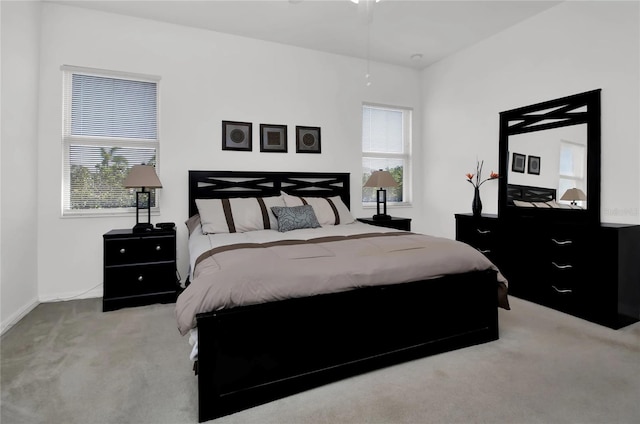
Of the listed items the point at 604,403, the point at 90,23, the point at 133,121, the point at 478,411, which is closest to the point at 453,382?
the point at 478,411

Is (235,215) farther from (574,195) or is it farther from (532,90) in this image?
(532,90)

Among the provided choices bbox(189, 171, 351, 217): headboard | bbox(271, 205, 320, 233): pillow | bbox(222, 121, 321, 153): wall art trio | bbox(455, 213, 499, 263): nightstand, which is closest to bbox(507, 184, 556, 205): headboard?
bbox(455, 213, 499, 263): nightstand

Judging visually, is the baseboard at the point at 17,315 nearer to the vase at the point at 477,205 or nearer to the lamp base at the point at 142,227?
the lamp base at the point at 142,227

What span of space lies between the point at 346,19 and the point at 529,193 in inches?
106

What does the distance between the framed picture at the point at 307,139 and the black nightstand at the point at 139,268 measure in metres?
1.92

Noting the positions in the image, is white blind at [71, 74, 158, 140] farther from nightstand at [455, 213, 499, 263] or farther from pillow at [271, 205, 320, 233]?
nightstand at [455, 213, 499, 263]

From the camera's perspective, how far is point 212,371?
1.62 metres

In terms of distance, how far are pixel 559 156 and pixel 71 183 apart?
4.88m

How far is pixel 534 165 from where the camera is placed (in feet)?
11.6

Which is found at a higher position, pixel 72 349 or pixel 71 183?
pixel 71 183

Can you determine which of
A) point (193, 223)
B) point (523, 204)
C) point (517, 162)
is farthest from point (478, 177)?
point (193, 223)

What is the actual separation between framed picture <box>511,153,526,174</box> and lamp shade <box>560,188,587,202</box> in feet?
1.76

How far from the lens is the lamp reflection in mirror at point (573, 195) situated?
3.12 m

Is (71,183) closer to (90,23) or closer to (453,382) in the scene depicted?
(90,23)
